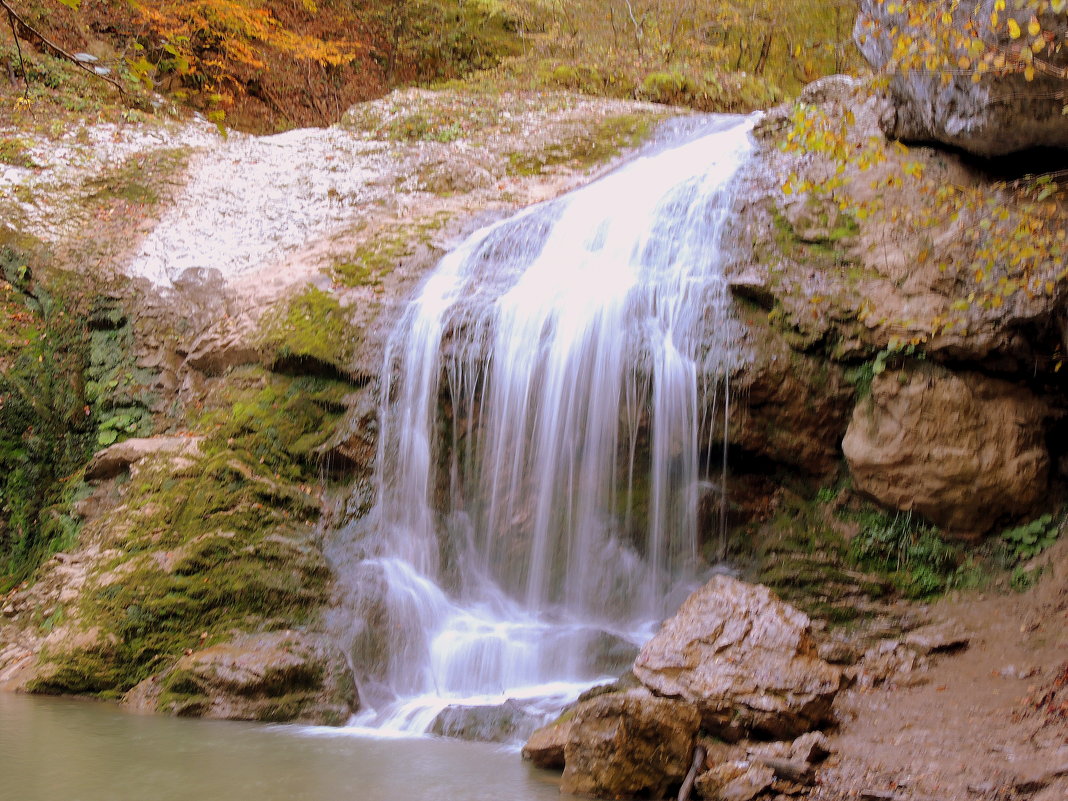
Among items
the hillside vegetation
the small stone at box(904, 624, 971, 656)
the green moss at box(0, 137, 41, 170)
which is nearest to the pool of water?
the small stone at box(904, 624, 971, 656)

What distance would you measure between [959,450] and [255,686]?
565 centimetres

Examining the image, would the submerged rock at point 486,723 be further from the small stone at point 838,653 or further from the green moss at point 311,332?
the green moss at point 311,332

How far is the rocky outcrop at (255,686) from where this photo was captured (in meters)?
5.95

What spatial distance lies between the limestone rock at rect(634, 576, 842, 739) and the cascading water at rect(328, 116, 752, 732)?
0.98 m

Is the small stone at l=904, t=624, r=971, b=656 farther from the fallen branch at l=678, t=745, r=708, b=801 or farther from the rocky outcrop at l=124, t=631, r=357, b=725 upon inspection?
the rocky outcrop at l=124, t=631, r=357, b=725

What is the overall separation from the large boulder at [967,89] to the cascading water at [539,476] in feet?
6.41

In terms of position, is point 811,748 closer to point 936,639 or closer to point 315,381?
point 936,639

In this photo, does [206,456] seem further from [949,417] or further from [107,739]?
[949,417]

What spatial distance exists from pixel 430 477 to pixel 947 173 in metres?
5.41

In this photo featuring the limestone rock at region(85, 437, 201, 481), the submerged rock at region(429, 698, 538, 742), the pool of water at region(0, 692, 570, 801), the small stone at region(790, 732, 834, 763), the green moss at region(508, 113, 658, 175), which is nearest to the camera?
the pool of water at region(0, 692, 570, 801)

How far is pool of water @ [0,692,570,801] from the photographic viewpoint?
403cm

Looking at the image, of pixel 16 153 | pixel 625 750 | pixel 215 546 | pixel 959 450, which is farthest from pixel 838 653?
pixel 16 153

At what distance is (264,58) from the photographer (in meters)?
18.6

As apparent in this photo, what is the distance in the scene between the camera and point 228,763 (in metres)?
4.58
